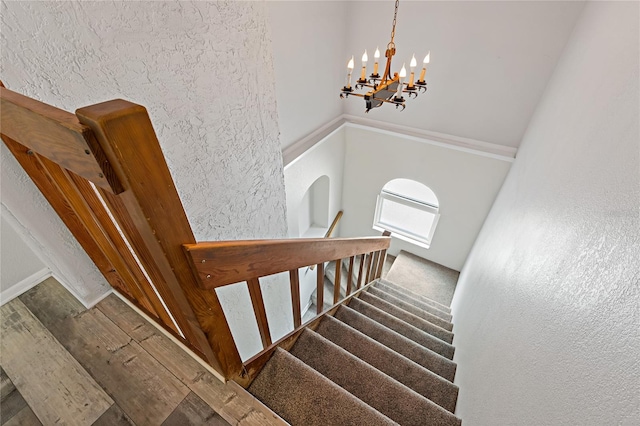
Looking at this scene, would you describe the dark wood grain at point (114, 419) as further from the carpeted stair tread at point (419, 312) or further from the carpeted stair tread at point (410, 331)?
the carpeted stair tread at point (419, 312)

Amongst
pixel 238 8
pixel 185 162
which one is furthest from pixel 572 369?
pixel 238 8

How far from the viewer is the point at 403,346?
6.48ft

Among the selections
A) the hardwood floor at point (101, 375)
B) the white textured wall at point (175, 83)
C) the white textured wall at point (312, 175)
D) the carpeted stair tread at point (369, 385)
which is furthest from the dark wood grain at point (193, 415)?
the white textured wall at point (312, 175)

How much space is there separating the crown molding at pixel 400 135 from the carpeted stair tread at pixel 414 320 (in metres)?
1.72

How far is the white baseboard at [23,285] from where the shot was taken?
1.31 meters

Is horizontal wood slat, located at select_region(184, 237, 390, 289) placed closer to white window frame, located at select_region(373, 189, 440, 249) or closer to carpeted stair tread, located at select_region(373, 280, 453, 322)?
carpeted stair tread, located at select_region(373, 280, 453, 322)

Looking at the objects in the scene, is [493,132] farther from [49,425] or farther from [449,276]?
[49,425]

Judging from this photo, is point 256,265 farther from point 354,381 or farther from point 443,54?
point 443,54

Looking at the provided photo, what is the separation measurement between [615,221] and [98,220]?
141 centimetres

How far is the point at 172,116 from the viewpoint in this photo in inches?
45.6

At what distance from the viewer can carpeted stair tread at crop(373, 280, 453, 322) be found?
338cm

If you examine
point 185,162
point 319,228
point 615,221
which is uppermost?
point 615,221

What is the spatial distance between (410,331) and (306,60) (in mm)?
2841

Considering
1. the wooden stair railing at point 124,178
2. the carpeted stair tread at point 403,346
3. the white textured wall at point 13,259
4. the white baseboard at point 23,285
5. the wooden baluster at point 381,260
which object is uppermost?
the wooden stair railing at point 124,178
